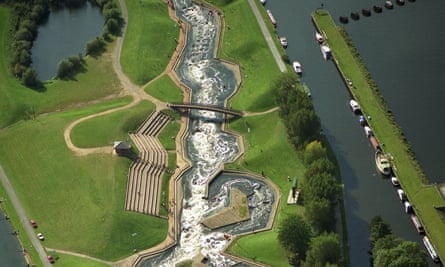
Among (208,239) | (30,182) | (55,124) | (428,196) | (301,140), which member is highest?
(55,124)

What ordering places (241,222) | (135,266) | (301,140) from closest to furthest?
(135,266)
(241,222)
(301,140)

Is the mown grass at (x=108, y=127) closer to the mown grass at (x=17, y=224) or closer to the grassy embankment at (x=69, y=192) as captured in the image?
the grassy embankment at (x=69, y=192)

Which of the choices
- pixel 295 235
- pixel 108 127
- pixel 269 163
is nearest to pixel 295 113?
pixel 269 163

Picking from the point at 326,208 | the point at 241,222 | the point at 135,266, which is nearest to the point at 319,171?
the point at 326,208

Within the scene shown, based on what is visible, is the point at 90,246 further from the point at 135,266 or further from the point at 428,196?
the point at 428,196

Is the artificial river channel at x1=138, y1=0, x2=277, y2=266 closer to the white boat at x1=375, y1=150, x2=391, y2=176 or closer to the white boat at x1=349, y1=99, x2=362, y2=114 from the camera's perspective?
the white boat at x1=375, y1=150, x2=391, y2=176

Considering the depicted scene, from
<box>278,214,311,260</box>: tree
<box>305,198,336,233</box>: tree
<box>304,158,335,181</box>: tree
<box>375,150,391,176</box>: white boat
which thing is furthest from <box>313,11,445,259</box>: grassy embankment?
<box>278,214,311,260</box>: tree
